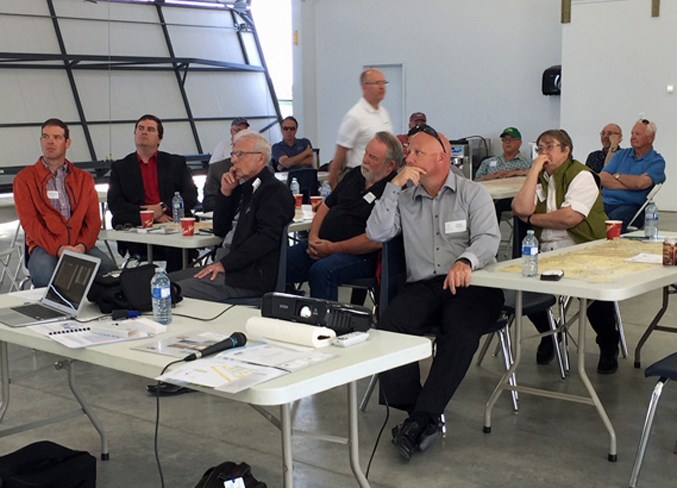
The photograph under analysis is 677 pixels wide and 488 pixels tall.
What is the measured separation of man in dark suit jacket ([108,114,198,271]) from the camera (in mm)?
5766

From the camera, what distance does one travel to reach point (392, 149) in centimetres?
479

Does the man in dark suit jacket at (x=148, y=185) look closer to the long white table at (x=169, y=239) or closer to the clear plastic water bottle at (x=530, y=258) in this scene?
the long white table at (x=169, y=239)

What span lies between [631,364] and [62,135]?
11.0ft

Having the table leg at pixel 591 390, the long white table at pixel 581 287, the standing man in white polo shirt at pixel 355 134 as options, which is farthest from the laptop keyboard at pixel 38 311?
the standing man in white polo shirt at pixel 355 134

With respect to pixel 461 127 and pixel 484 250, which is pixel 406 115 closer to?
pixel 461 127

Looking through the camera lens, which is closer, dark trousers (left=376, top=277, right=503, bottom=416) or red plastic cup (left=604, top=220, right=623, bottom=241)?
dark trousers (left=376, top=277, right=503, bottom=416)

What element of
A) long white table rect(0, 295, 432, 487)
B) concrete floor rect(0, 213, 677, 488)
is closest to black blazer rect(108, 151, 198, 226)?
concrete floor rect(0, 213, 677, 488)

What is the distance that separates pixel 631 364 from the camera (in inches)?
192

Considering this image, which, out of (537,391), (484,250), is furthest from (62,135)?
(537,391)

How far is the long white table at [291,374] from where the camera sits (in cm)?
225

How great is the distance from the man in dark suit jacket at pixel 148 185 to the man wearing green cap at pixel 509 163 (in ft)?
11.1

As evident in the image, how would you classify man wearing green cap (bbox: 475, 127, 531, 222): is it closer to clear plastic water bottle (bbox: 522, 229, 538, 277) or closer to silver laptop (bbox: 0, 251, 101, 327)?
clear plastic water bottle (bbox: 522, 229, 538, 277)

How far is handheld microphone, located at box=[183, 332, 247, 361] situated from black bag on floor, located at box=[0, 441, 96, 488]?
721 mm

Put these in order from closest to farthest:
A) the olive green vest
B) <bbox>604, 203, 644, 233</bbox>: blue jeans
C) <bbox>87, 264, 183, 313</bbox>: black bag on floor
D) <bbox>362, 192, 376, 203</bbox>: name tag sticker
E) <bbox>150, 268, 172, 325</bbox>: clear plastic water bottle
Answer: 1. <bbox>150, 268, 172, 325</bbox>: clear plastic water bottle
2. <bbox>87, 264, 183, 313</bbox>: black bag on floor
3. the olive green vest
4. <bbox>362, 192, 376, 203</bbox>: name tag sticker
5. <bbox>604, 203, 644, 233</bbox>: blue jeans
